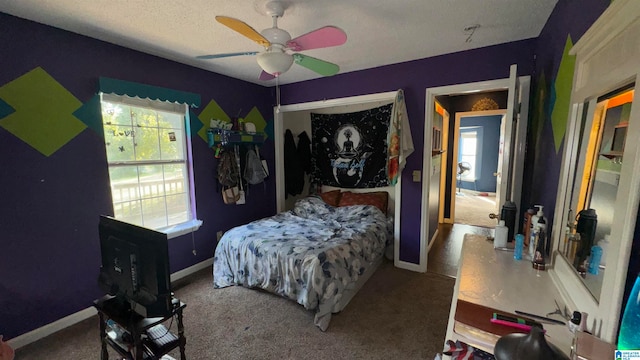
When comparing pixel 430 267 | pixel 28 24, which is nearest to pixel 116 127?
pixel 28 24

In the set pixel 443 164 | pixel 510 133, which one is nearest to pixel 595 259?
pixel 510 133

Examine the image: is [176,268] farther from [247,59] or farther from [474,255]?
[474,255]

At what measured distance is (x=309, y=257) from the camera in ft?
7.20

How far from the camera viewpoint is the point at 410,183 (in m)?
2.97

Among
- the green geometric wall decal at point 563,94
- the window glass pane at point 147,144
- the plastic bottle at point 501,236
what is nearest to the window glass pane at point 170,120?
the window glass pane at point 147,144

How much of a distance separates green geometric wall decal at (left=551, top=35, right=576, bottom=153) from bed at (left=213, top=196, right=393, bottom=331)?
5.46ft

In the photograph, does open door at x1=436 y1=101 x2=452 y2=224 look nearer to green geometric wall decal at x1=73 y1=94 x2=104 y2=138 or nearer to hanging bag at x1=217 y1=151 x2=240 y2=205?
hanging bag at x1=217 y1=151 x2=240 y2=205

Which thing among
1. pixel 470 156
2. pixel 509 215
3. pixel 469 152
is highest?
pixel 469 152

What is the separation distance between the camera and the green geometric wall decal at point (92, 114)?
2139 millimetres

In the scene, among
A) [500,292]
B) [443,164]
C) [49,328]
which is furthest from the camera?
[443,164]

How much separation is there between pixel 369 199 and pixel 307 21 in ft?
7.34

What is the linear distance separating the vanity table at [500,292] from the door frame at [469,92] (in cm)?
87

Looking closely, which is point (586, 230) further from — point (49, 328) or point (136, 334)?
point (49, 328)

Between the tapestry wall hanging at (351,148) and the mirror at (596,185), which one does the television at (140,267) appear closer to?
the mirror at (596,185)
